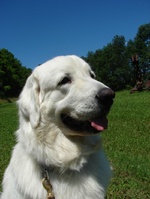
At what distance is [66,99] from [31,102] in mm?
393

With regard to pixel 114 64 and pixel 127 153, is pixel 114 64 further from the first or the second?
pixel 127 153

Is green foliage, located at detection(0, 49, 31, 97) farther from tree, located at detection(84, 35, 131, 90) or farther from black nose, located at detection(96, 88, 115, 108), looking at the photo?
black nose, located at detection(96, 88, 115, 108)

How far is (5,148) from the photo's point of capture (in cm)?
786

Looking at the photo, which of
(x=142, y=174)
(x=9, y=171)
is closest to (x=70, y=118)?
(x=9, y=171)

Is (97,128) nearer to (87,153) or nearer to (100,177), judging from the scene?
(87,153)

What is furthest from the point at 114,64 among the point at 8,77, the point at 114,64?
the point at 8,77

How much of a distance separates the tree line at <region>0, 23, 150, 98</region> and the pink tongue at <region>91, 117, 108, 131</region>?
5503cm

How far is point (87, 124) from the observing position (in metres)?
3.18

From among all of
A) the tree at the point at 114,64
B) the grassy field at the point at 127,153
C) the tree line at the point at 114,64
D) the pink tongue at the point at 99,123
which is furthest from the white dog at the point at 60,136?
→ the tree at the point at 114,64

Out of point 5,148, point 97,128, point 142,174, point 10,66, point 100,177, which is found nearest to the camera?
point 97,128

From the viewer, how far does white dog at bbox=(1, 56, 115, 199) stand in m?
3.17

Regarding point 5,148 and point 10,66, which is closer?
point 5,148

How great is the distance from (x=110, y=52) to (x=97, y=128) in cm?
6631

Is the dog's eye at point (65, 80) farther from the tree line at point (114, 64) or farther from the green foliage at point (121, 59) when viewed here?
the green foliage at point (121, 59)
